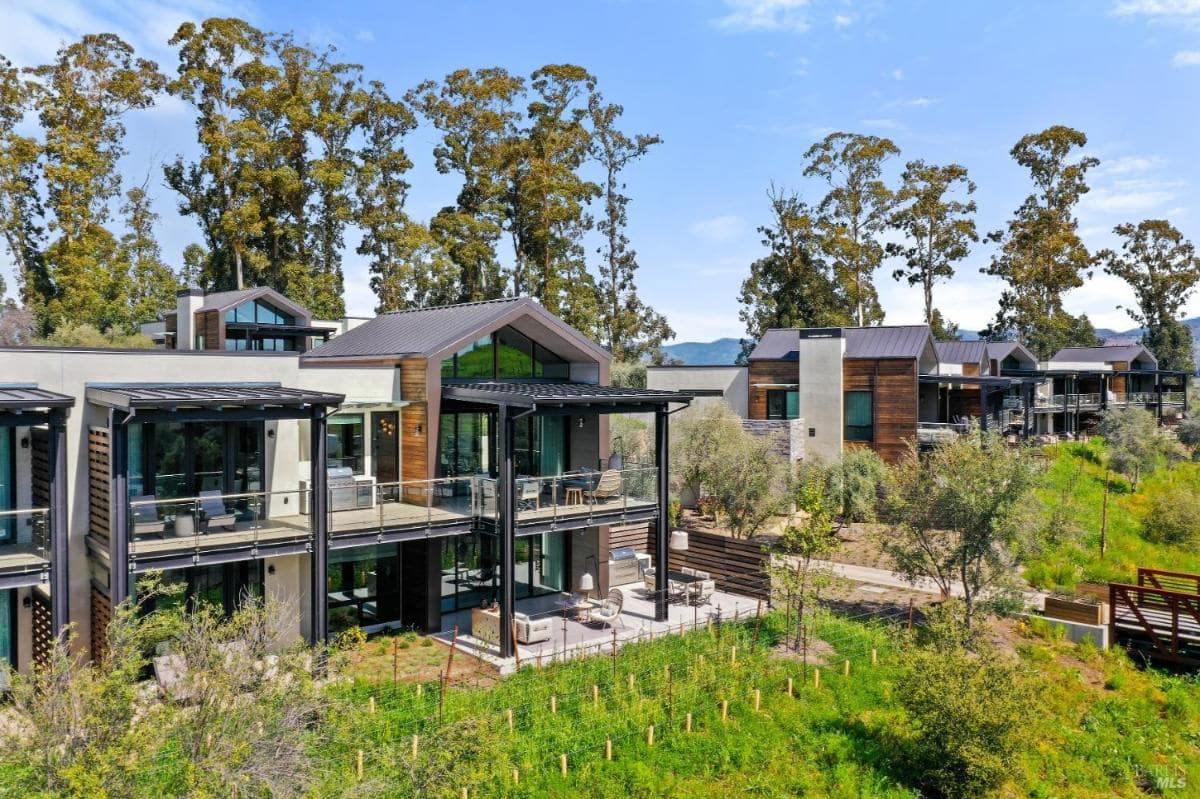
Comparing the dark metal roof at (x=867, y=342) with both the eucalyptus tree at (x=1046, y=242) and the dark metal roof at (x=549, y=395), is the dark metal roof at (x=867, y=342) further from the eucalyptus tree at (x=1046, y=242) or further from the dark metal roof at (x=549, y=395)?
the eucalyptus tree at (x=1046, y=242)

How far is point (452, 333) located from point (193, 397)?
6.24 metres

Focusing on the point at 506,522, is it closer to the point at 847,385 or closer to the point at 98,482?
the point at 98,482

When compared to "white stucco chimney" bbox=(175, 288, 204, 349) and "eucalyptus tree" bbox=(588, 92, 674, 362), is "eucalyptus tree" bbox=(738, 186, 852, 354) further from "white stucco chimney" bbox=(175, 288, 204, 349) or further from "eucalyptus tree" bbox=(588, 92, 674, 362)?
"white stucco chimney" bbox=(175, 288, 204, 349)

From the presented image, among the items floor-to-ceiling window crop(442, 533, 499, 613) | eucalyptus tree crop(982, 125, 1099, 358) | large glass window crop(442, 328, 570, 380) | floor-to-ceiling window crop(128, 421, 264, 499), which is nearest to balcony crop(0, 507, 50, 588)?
floor-to-ceiling window crop(128, 421, 264, 499)

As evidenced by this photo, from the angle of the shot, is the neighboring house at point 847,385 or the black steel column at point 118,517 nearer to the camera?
the black steel column at point 118,517

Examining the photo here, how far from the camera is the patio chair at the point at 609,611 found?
60.0 feet

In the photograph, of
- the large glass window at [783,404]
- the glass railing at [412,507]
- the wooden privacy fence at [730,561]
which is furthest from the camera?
the large glass window at [783,404]

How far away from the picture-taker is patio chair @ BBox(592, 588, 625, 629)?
1828cm

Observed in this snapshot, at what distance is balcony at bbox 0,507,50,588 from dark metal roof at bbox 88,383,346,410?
1.97 m

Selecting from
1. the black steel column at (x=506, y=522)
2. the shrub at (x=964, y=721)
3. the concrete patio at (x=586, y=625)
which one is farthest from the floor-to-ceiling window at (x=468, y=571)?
the shrub at (x=964, y=721)

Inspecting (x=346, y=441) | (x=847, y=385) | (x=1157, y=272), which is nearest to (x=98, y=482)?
(x=346, y=441)

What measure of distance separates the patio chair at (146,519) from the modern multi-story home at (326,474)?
37 mm

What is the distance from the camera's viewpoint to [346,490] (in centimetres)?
1686

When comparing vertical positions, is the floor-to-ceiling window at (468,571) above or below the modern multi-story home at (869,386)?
below
